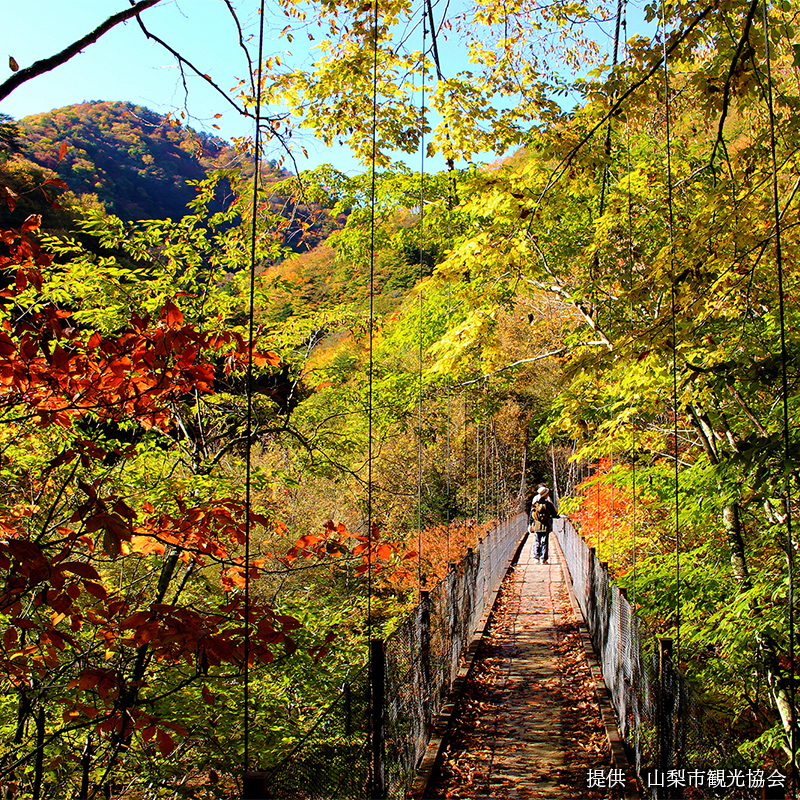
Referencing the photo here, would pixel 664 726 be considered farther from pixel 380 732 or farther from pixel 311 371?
pixel 311 371

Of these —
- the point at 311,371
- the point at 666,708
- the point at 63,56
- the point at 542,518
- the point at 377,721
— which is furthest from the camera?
the point at 542,518

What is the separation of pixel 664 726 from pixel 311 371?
3.62 metres

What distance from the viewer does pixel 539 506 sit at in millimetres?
12555

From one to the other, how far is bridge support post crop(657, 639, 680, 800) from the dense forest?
35 centimetres

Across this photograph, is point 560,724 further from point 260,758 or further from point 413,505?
point 413,505

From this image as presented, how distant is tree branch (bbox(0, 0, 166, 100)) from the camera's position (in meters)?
1.39

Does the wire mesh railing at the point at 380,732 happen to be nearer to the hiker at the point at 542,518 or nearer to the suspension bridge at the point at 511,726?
the suspension bridge at the point at 511,726

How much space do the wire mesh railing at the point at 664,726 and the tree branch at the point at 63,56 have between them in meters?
2.77

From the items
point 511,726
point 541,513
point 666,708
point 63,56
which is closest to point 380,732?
point 666,708

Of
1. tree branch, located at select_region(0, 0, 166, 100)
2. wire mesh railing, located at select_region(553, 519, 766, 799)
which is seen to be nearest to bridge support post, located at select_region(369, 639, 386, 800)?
wire mesh railing, located at select_region(553, 519, 766, 799)

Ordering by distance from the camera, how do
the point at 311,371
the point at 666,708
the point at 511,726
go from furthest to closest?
the point at 311,371
the point at 511,726
the point at 666,708

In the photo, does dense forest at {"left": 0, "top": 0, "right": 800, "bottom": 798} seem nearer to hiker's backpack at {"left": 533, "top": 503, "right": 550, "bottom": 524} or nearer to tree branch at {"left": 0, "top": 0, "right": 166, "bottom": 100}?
tree branch at {"left": 0, "top": 0, "right": 166, "bottom": 100}

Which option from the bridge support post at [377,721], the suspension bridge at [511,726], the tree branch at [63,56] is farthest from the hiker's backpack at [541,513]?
the tree branch at [63,56]

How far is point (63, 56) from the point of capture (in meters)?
1.46
